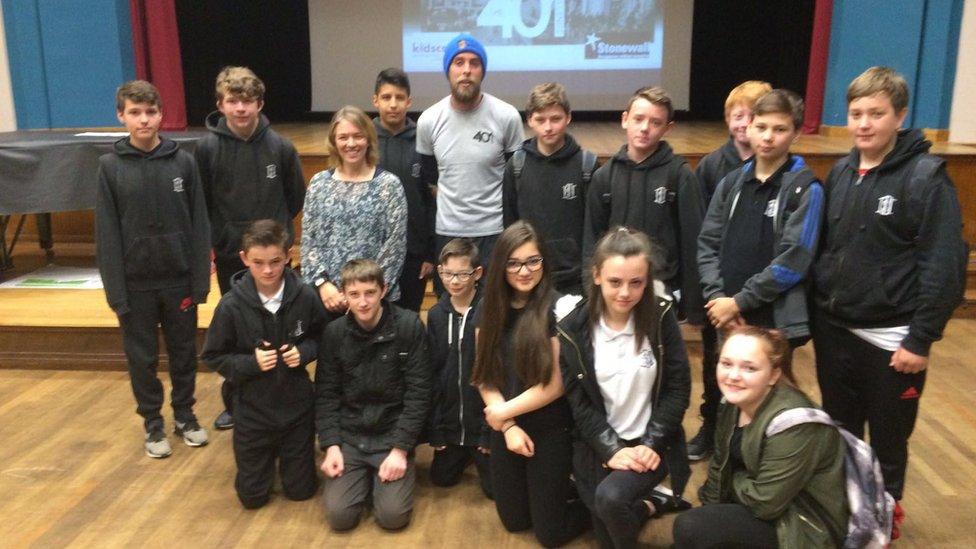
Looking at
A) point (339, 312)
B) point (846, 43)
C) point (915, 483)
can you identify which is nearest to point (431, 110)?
point (339, 312)

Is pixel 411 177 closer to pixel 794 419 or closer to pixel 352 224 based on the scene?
pixel 352 224

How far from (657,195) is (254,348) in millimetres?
1375

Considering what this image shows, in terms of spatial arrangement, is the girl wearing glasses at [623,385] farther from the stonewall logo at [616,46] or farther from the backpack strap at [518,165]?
the stonewall logo at [616,46]

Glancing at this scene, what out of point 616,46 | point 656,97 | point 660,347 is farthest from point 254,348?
point 616,46

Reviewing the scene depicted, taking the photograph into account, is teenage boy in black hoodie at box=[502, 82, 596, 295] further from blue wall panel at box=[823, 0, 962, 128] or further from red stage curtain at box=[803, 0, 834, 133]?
red stage curtain at box=[803, 0, 834, 133]

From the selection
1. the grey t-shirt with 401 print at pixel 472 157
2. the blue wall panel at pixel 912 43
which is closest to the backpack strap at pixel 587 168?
the grey t-shirt with 401 print at pixel 472 157

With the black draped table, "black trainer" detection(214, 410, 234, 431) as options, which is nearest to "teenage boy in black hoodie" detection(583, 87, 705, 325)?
"black trainer" detection(214, 410, 234, 431)

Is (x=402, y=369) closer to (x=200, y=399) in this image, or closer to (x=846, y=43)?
(x=200, y=399)

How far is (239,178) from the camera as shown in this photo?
2.87 m

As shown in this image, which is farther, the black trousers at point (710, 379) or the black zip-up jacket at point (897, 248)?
the black trousers at point (710, 379)

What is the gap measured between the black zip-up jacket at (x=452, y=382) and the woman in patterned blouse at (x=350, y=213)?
29cm

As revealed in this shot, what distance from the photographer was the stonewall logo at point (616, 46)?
7.73 metres

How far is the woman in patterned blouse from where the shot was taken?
2611 millimetres

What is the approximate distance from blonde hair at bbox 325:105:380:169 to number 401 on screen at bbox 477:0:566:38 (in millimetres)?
5439
